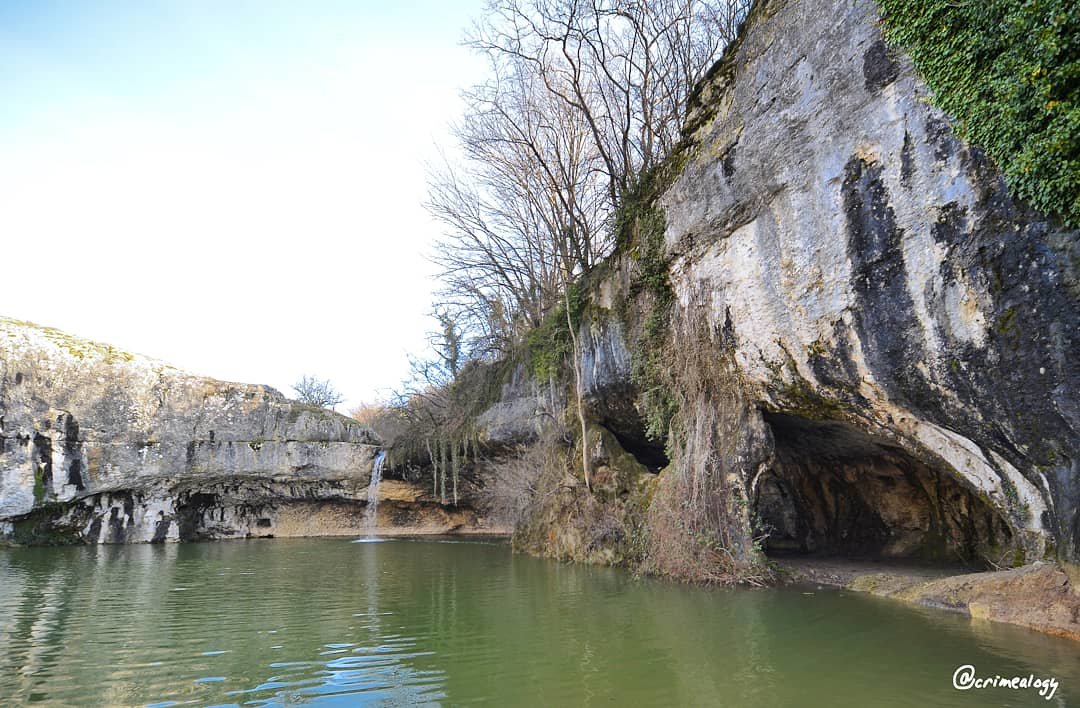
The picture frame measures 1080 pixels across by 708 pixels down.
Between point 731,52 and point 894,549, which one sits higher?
point 731,52

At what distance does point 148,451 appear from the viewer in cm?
2195

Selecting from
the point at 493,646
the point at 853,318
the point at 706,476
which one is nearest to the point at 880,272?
the point at 853,318

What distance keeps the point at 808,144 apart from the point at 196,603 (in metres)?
11.1

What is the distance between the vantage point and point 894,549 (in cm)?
1349

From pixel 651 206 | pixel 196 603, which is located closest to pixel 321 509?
pixel 196 603

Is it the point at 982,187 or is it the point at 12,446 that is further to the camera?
the point at 12,446

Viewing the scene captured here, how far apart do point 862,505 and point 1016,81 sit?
10.6 m

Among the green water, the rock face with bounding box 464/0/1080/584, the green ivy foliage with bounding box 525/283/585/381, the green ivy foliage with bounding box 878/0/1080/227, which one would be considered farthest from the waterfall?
the green ivy foliage with bounding box 878/0/1080/227

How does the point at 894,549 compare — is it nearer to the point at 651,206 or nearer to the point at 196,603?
the point at 651,206

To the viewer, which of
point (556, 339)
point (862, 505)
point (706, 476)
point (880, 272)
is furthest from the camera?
point (556, 339)

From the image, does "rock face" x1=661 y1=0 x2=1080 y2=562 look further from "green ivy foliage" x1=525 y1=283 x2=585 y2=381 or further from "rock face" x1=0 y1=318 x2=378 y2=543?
"rock face" x1=0 y1=318 x2=378 y2=543

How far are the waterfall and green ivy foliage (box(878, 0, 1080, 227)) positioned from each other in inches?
889

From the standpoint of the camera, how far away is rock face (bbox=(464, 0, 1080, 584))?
6762 millimetres

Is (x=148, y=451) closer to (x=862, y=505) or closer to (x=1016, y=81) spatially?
(x=862, y=505)
